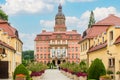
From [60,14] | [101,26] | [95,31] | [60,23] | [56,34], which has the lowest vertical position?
[95,31]

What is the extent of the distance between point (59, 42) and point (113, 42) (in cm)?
11734

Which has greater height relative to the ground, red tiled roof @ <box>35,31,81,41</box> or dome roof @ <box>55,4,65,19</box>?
dome roof @ <box>55,4,65,19</box>

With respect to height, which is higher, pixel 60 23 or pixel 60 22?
pixel 60 22

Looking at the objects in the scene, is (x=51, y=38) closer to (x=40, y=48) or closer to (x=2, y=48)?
(x=40, y=48)

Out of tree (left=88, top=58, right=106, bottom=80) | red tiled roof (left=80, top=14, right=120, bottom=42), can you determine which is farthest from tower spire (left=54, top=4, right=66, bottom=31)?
tree (left=88, top=58, right=106, bottom=80)

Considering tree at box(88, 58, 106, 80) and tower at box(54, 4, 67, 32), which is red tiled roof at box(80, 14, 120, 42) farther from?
tower at box(54, 4, 67, 32)

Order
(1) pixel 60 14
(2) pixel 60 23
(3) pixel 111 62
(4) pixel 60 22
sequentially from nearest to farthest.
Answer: (3) pixel 111 62 < (2) pixel 60 23 < (4) pixel 60 22 < (1) pixel 60 14

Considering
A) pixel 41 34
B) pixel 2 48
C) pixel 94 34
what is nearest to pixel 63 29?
pixel 41 34

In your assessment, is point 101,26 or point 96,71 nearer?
point 96,71

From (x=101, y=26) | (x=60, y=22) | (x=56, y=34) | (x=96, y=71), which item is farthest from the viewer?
(x=60, y=22)

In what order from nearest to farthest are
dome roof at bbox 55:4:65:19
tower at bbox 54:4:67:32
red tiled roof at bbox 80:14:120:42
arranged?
red tiled roof at bbox 80:14:120:42 → tower at bbox 54:4:67:32 → dome roof at bbox 55:4:65:19

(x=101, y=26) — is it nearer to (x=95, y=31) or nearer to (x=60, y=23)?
(x=95, y=31)

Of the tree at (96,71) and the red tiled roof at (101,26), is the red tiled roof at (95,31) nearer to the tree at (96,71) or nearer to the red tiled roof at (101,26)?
the red tiled roof at (101,26)

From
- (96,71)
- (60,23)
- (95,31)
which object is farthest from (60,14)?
(96,71)
